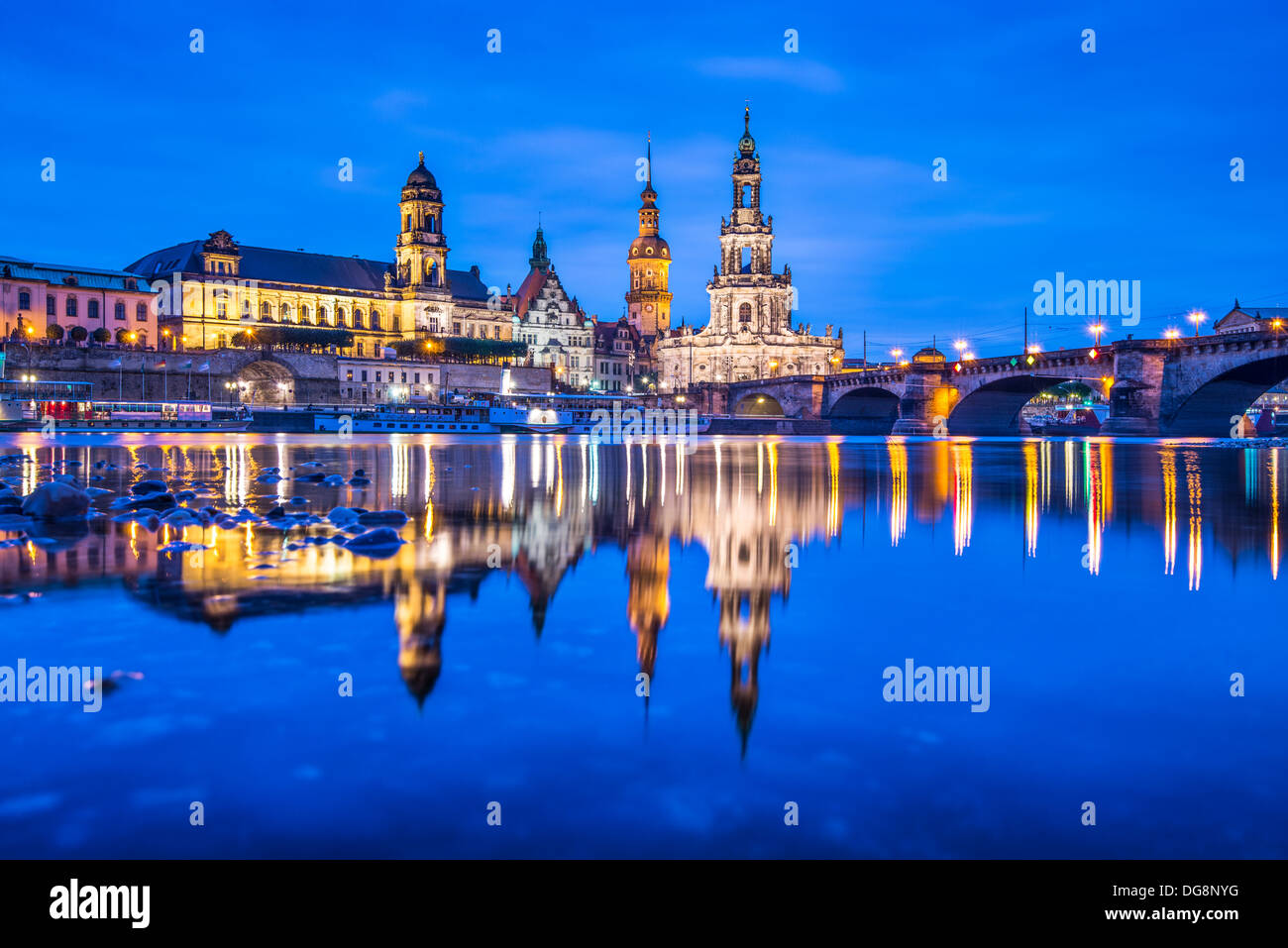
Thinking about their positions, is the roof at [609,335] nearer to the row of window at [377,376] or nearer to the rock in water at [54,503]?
the row of window at [377,376]

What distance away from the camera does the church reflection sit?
22.0 feet

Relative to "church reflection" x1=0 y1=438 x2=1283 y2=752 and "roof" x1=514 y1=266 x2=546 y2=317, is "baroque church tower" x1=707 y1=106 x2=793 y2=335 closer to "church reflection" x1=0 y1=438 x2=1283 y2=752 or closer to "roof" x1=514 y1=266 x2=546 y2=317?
"roof" x1=514 y1=266 x2=546 y2=317

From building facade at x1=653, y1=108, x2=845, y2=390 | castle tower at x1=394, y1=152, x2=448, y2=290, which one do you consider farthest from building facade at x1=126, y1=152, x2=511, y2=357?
building facade at x1=653, y1=108, x2=845, y2=390

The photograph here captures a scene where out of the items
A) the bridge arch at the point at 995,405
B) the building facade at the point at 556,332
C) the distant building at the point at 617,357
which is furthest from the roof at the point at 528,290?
the bridge arch at the point at 995,405

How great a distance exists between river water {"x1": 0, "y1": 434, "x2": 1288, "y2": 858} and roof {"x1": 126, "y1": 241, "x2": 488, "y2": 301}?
383ft

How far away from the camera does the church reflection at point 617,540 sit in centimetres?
671

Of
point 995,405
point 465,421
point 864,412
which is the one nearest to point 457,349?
point 465,421

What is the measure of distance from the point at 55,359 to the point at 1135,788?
93.4 m

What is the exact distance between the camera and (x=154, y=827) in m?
3.25

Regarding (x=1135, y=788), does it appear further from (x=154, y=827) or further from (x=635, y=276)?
(x=635, y=276)

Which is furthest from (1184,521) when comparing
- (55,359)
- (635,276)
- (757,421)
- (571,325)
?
(635,276)

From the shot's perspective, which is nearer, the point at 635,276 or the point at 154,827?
the point at 154,827
